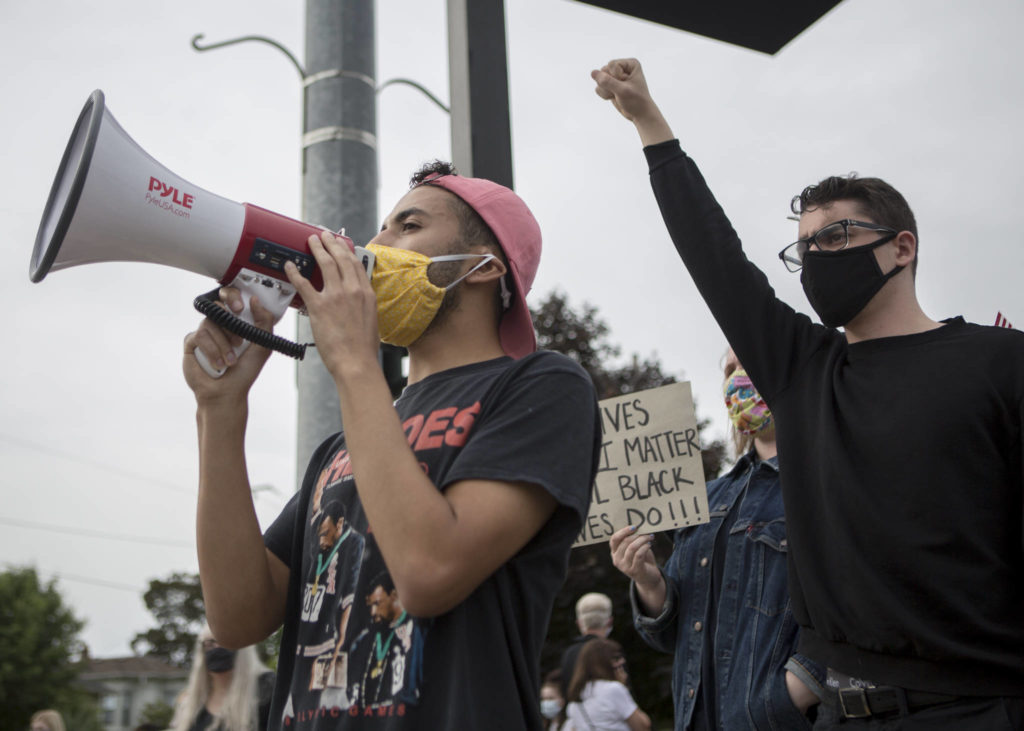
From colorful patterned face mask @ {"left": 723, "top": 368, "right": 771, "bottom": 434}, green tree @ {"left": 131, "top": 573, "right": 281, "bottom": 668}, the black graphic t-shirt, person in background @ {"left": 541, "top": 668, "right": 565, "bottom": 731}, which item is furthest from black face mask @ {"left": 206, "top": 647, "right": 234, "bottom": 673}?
green tree @ {"left": 131, "top": 573, "right": 281, "bottom": 668}

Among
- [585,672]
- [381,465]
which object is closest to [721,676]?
[381,465]

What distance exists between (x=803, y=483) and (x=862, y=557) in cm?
25

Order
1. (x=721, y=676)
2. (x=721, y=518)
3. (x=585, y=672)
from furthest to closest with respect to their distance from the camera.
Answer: (x=585, y=672), (x=721, y=518), (x=721, y=676)

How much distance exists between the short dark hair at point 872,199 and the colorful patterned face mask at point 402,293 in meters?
1.01

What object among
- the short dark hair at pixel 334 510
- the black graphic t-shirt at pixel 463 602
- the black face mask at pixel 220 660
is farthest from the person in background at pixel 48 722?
the short dark hair at pixel 334 510

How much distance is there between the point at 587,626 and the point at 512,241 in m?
4.71

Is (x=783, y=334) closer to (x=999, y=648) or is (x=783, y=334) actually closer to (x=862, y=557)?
(x=862, y=557)

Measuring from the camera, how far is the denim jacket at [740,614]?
8.48ft

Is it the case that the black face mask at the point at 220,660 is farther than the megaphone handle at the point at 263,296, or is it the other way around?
the black face mask at the point at 220,660

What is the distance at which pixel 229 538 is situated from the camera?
200 centimetres

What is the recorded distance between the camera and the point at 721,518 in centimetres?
304

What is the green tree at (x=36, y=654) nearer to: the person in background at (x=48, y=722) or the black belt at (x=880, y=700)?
the person in background at (x=48, y=722)

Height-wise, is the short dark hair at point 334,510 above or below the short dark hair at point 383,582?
above

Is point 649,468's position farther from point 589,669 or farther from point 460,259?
point 589,669
